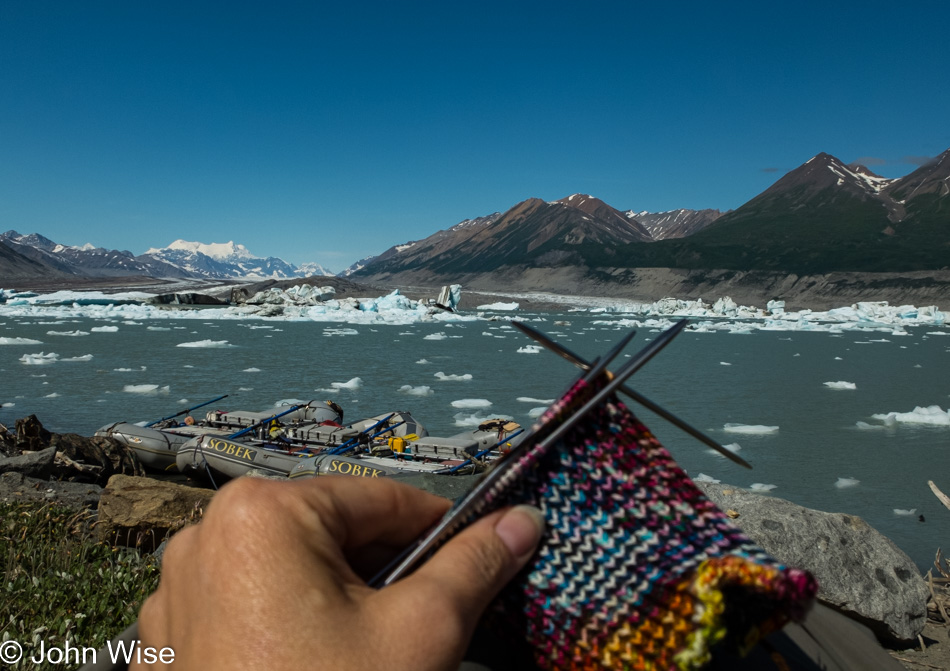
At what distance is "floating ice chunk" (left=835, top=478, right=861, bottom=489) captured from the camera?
1209cm

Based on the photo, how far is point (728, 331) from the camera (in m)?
52.8

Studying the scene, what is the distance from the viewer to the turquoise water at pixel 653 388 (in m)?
12.8

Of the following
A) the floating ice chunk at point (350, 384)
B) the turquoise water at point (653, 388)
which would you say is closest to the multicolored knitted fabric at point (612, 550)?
the turquoise water at point (653, 388)

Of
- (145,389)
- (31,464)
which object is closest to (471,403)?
(145,389)

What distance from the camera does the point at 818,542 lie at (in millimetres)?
4832

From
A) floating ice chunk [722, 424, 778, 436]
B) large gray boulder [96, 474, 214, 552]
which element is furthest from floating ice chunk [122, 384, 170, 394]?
floating ice chunk [722, 424, 778, 436]

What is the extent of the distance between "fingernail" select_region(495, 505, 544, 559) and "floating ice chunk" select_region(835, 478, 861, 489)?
13190 millimetres

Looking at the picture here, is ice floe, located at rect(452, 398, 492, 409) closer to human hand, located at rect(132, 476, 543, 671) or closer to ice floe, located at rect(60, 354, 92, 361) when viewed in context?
human hand, located at rect(132, 476, 543, 671)

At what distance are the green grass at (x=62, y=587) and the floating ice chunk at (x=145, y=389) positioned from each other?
18122 millimetres

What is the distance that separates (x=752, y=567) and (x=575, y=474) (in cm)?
35

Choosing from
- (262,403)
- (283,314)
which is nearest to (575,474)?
(262,403)

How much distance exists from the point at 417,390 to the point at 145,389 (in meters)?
9.27

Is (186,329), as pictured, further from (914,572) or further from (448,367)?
(914,572)

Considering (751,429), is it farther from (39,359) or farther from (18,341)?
(18,341)
